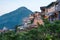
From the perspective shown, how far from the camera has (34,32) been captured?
88.0ft

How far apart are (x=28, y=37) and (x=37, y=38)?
150 centimetres

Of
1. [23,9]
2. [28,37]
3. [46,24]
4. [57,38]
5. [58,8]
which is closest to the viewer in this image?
[57,38]

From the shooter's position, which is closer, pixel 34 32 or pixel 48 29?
pixel 48 29

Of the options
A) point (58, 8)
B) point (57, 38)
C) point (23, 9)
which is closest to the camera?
point (57, 38)

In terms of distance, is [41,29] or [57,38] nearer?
[57,38]

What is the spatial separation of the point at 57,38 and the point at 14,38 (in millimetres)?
5512

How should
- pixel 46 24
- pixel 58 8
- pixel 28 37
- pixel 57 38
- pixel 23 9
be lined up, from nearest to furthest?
1. pixel 57 38
2. pixel 46 24
3. pixel 28 37
4. pixel 58 8
5. pixel 23 9

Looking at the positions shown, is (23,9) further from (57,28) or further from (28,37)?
(57,28)

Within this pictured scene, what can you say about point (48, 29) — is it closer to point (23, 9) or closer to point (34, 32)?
point (34, 32)

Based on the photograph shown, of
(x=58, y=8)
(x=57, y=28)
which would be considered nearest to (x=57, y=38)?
(x=57, y=28)

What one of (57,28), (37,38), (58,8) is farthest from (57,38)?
(58,8)

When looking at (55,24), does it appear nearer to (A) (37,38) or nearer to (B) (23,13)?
(A) (37,38)

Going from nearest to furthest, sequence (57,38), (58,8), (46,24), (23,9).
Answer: (57,38)
(46,24)
(58,8)
(23,9)

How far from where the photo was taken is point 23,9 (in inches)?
1954
